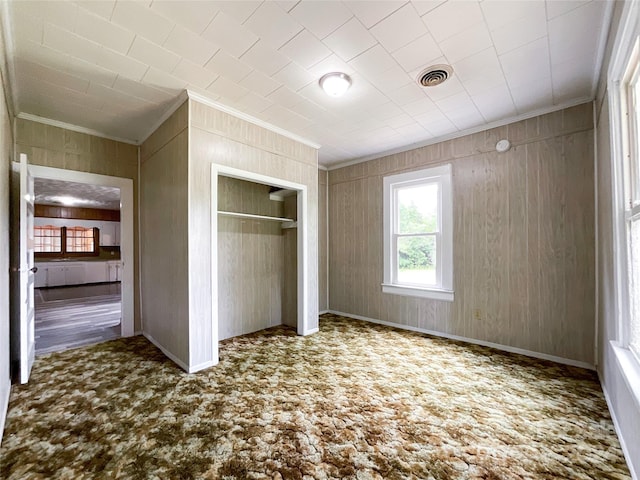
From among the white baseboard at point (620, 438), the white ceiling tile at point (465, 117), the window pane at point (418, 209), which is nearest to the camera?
the white baseboard at point (620, 438)

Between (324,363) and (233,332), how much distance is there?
1485mm

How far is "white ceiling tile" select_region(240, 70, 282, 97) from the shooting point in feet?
8.32

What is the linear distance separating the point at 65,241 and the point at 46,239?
458 mm

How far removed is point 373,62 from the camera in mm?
2338

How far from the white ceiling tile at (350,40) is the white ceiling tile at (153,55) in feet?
4.08

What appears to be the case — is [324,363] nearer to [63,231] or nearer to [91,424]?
[91,424]

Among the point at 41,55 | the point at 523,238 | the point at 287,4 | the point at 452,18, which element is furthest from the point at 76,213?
the point at 523,238

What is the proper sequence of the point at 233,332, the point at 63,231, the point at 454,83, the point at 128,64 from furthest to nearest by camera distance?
1. the point at 63,231
2. the point at 233,332
3. the point at 454,83
4. the point at 128,64

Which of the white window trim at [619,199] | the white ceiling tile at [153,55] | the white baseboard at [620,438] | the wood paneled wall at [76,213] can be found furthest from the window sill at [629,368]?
the wood paneled wall at [76,213]

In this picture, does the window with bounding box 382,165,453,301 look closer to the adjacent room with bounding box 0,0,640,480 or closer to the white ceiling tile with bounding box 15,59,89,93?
the adjacent room with bounding box 0,0,640,480

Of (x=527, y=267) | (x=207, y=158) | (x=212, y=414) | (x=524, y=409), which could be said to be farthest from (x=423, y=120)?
(x=212, y=414)

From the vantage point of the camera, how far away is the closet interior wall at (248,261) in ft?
12.5

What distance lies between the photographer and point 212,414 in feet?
6.86

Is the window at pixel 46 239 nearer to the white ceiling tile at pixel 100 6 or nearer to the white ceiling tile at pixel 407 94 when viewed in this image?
the white ceiling tile at pixel 100 6
